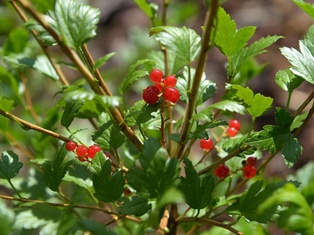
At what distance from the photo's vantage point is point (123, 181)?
1029 mm

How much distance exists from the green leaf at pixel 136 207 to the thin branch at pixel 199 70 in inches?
5.2

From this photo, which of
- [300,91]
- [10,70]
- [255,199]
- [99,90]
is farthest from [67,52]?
[300,91]

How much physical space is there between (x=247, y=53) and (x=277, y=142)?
180 mm

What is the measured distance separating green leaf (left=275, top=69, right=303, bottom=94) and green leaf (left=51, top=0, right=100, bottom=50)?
420 mm

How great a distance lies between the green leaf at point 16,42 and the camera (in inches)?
59.6

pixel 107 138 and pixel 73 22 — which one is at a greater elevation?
pixel 73 22

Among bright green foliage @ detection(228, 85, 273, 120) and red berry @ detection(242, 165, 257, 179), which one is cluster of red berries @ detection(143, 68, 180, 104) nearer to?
bright green foliage @ detection(228, 85, 273, 120)

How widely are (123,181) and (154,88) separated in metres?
0.19

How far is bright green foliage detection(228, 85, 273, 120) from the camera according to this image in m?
1.01

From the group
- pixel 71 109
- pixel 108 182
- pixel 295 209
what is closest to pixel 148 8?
pixel 71 109

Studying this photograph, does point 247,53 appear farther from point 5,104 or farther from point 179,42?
point 5,104

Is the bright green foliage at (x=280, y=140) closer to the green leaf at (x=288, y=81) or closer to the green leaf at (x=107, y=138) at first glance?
the green leaf at (x=288, y=81)

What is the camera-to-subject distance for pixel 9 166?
1134 mm

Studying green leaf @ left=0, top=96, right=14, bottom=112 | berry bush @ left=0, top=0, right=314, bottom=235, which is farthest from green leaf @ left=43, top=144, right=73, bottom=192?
green leaf @ left=0, top=96, right=14, bottom=112
